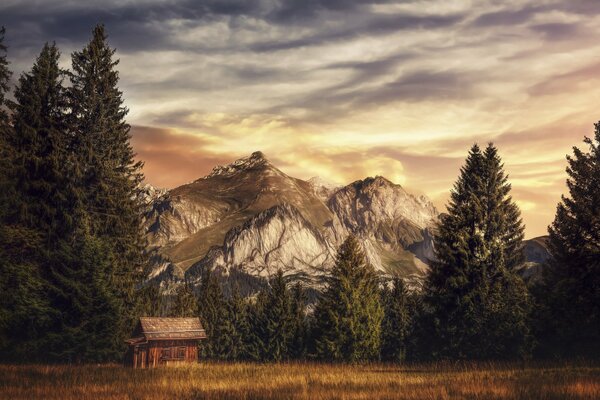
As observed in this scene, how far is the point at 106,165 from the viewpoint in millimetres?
37906

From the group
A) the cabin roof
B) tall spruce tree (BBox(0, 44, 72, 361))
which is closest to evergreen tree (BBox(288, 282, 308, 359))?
the cabin roof

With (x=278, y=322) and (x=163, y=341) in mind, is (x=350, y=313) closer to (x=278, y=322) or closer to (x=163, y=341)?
(x=163, y=341)

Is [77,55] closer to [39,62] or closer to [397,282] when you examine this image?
[39,62]

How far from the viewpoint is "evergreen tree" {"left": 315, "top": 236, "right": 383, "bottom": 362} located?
5056 cm

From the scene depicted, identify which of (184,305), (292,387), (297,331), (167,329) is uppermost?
(184,305)

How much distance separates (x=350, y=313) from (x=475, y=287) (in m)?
17.7

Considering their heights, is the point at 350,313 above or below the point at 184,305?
below

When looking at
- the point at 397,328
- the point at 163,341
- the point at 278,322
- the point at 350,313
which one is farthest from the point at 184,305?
the point at 350,313

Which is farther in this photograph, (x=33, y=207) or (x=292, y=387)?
(x=33, y=207)

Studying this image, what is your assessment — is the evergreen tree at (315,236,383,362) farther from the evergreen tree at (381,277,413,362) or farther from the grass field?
the grass field

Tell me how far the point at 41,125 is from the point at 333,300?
29.1 m

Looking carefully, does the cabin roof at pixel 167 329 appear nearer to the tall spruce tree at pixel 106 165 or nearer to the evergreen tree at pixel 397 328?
the tall spruce tree at pixel 106 165

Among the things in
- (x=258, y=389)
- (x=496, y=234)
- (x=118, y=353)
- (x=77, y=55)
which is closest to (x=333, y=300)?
(x=496, y=234)

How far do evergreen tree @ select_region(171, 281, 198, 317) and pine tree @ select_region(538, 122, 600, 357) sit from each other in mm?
49946
